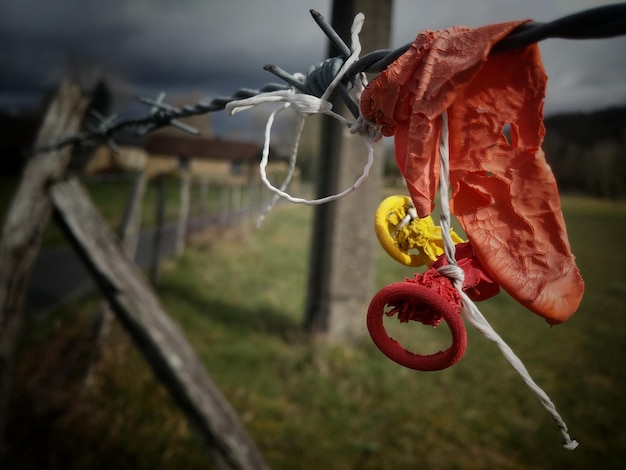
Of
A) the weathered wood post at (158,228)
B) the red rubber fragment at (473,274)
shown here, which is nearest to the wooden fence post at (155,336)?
the red rubber fragment at (473,274)

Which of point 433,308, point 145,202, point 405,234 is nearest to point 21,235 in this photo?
point 405,234

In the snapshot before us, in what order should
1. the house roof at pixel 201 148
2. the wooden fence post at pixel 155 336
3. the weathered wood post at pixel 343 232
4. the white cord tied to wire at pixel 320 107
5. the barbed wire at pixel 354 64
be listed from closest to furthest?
the barbed wire at pixel 354 64 < the white cord tied to wire at pixel 320 107 < the wooden fence post at pixel 155 336 < the weathered wood post at pixel 343 232 < the house roof at pixel 201 148

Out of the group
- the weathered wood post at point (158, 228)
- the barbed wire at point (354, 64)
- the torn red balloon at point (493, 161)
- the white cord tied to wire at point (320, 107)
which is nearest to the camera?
the barbed wire at point (354, 64)

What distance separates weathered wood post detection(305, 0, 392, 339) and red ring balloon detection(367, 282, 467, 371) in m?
3.89

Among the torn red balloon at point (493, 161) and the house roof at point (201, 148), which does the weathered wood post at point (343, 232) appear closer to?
the torn red balloon at point (493, 161)

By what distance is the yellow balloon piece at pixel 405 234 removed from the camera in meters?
0.78

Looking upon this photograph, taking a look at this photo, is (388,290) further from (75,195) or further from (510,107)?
(75,195)

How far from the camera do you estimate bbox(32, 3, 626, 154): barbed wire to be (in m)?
0.51

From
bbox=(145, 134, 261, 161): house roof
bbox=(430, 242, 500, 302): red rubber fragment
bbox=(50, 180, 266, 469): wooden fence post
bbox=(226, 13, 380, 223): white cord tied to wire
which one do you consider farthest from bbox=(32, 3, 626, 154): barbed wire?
bbox=(145, 134, 261, 161): house roof

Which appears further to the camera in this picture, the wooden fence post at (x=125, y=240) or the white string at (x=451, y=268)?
the wooden fence post at (x=125, y=240)

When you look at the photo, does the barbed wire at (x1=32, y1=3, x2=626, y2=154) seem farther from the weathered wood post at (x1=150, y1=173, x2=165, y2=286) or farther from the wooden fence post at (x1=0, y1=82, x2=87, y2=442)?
the weathered wood post at (x1=150, y1=173, x2=165, y2=286)

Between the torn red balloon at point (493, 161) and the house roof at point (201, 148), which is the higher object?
the house roof at point (201, 148)

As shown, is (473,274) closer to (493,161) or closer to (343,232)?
(493,161)

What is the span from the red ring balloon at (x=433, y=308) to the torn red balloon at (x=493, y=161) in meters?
0.11
